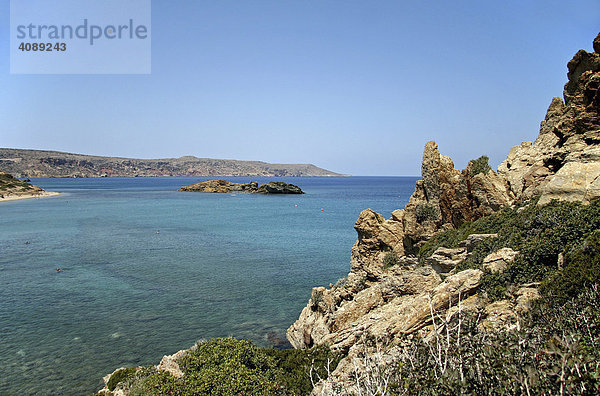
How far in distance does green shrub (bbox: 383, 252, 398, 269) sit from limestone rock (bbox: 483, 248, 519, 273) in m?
9.32

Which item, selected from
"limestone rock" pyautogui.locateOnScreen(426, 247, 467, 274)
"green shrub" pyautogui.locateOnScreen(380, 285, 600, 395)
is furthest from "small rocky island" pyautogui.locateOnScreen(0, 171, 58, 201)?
"green shrub" pyautogui.locateOnScreen(380, 285, 600, 395)

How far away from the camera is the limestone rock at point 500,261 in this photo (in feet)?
35.2

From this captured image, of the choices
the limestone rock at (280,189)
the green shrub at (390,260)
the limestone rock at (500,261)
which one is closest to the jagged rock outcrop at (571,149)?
the limestone rock at (500,261)

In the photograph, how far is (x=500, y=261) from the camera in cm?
1100

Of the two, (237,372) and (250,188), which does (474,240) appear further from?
(250,188)

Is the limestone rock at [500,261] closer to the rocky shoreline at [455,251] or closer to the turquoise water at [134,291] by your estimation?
the rocky shoreline at [455,251]

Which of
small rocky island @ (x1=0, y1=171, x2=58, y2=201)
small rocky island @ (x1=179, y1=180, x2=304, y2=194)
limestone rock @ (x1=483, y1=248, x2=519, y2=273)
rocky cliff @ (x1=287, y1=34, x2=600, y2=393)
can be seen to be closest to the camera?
rocky cliff @ (x1=287, y1=34, x2=600, y2=393)

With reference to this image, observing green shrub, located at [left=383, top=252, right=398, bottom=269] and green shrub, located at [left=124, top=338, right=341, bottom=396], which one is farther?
green shrub, located at [left=383, top=252, right=398, bottom=269]

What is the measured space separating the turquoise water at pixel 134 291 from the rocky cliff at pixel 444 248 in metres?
5.64

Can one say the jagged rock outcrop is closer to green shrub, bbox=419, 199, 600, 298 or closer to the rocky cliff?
the rocky cliff

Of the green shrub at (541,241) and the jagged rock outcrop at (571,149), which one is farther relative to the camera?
the jagged rock outcrop at (571,149)

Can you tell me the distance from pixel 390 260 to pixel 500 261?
1014 centimetres

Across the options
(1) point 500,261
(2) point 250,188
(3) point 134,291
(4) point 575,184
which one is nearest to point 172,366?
(1) point 500,261

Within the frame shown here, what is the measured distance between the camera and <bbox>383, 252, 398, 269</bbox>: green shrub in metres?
20.8
